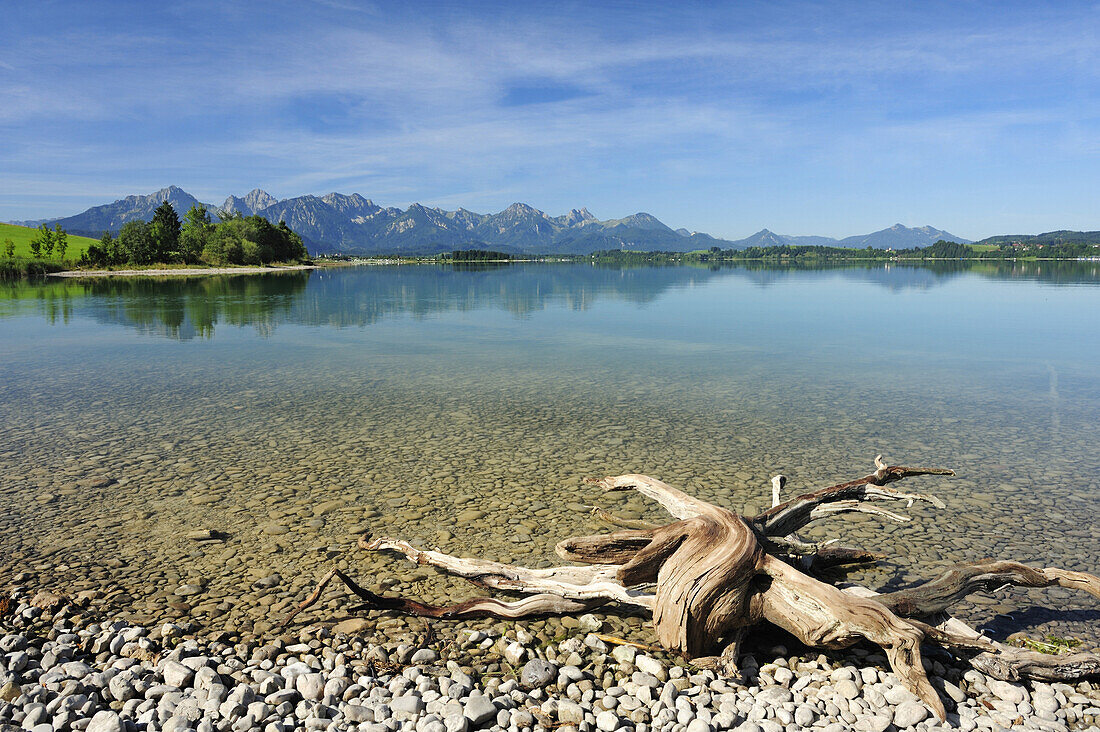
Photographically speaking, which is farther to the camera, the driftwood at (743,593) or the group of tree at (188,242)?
the group of tree at (188,242)

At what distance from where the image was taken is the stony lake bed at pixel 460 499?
6.53 meters

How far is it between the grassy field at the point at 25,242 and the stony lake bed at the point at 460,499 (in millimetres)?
144050

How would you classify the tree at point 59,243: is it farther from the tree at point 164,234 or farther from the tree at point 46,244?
the tree at point 164,234

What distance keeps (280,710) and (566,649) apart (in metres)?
3.03

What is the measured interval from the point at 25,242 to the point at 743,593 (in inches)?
7839

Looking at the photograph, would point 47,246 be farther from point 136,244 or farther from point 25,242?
point 25,242

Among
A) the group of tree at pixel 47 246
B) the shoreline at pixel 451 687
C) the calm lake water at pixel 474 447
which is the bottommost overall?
the shoreline at pixel 451 687

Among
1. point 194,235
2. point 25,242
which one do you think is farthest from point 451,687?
point 25,242

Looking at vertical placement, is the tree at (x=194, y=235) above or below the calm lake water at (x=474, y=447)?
above

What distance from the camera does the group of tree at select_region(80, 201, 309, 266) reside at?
137000 millimetres

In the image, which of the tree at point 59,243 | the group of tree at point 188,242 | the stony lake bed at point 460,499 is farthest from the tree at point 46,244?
the stony lake bed at point 460,499

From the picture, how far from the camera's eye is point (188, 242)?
155m

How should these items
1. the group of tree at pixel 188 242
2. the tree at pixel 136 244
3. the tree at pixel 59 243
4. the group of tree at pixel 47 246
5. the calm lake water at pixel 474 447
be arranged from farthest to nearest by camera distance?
the tree at pixel 136 244
the group of tree at pixel 188 242
the tree at pixel 59 243
the group of tree at pixel 47 246
the calm lake water at pixel 474 447

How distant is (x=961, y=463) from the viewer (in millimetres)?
13867
